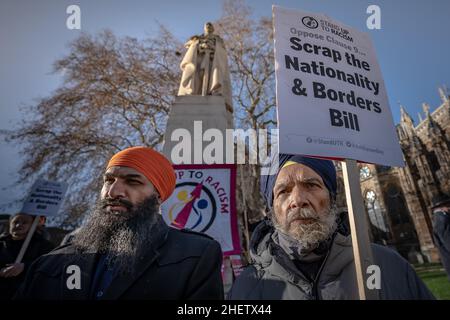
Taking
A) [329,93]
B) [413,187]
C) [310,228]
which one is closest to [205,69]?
[329,93]

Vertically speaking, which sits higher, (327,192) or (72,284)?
(327,192)

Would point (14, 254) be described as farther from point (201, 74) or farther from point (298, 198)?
point (201, 74)

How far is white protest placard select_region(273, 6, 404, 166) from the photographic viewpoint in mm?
1434

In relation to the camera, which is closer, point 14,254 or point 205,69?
point 14,254

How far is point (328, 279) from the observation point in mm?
1323

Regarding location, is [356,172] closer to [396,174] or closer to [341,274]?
[341,274]

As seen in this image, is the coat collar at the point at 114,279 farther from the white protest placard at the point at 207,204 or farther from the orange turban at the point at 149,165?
the white protest placard at the point at 207,204

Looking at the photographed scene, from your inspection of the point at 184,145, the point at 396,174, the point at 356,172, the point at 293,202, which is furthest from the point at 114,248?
the point at 396,174

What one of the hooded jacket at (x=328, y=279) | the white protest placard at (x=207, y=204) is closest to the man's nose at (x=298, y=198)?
the hooded jacket at (x=328, y=279)

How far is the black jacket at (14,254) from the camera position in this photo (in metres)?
2.78

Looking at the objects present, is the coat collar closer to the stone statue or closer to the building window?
the stone statue

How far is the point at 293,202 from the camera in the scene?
4.95ft

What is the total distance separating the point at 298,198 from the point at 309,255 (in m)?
0.32
